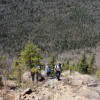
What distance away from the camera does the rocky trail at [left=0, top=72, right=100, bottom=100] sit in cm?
2084

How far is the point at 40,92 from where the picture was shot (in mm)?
21906

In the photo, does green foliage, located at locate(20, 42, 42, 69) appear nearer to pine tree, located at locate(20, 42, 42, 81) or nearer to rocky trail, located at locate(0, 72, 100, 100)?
pine tree, located at locate(20, 42, 42, 81)

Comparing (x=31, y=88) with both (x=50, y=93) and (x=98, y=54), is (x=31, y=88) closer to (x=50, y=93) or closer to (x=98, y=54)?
(x=50, y=93)

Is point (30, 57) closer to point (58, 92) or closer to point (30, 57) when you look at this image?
point (30, 57)

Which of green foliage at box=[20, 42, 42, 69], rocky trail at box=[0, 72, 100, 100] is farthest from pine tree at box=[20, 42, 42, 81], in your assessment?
rocky trail at box=[0, 72, 100, 100]

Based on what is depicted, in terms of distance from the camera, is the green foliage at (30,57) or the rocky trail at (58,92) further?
the green foliage at (30,57)

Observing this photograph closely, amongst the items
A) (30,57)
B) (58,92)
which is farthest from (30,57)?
(58,92)

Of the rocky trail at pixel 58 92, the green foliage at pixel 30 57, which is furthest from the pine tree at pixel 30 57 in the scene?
the rocky trail at pixel 58 92

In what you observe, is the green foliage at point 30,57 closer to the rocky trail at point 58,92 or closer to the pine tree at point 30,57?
the pine tree at point 30,57

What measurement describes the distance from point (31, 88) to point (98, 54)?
176696mm

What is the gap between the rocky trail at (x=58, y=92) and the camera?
20844 mm

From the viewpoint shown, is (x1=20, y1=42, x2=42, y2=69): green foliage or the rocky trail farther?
(x1=20, y1=42, x2=42, y2=69): green foliage

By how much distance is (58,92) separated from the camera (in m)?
21.7

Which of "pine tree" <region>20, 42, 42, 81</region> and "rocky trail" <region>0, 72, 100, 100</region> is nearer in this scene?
"rocky trail" <region>0, 72, 100, 100</region>
